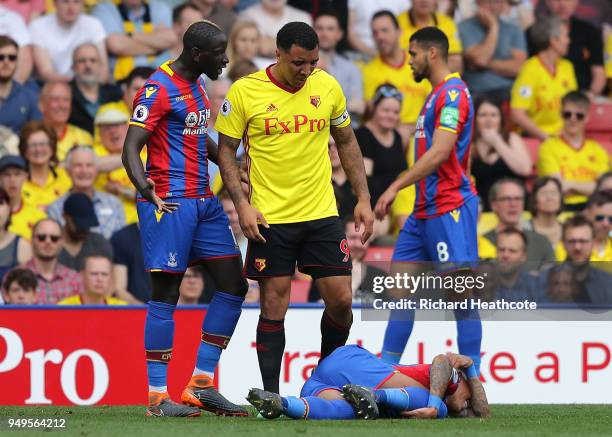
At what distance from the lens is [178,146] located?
8.21m

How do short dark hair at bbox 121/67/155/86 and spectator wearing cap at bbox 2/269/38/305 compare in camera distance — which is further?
short dark hair at bbox 121/67/155/86

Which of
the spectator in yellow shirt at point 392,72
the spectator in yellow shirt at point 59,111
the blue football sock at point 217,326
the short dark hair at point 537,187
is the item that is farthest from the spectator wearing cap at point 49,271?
the short dark hair at point 537,187

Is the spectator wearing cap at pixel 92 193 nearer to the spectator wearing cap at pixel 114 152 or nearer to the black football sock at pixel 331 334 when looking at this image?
the spectator wearing cap at pixel 114 152

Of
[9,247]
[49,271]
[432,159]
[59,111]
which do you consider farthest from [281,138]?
[59,111]

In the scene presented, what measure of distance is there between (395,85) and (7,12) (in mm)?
3787

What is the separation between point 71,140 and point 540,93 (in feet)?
15.6

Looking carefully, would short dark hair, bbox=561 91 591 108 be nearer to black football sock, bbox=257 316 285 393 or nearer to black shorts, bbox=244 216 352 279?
black shorts, bbox=244 216 352 279

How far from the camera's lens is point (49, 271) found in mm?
11734

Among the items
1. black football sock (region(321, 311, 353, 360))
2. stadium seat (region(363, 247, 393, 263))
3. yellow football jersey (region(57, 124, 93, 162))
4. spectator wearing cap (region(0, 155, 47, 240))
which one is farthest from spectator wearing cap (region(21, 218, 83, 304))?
black football sock (region(321, 311, 353, 360))

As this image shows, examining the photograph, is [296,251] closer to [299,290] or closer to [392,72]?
[299,290]

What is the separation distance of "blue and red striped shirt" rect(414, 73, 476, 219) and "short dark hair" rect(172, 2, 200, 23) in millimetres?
4464

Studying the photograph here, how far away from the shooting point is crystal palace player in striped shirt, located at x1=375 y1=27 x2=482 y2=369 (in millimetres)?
9273

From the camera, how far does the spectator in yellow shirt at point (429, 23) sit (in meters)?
13.8

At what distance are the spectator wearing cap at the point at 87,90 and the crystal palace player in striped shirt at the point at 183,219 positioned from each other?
4.80 metres
